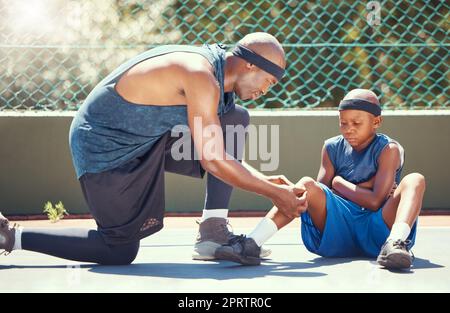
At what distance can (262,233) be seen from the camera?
4332mm

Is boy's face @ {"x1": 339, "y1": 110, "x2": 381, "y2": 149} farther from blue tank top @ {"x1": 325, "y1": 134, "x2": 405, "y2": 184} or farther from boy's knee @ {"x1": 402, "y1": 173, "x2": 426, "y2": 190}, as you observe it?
boy's knee @ {"x1": 402, "y1": 173, "x2": 426, "y2": 190}

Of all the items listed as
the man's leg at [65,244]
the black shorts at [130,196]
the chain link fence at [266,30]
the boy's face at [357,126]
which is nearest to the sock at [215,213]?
the black shorts at [130,196]

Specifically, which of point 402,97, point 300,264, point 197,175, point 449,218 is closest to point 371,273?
point 300,264

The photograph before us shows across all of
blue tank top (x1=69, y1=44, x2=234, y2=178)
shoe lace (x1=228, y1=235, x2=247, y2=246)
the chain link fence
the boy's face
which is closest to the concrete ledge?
the chain link fence

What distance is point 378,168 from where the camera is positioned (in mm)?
4438

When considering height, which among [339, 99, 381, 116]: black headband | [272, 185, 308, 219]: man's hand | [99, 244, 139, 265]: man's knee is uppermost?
[339, 99, 381, 116]: black headband

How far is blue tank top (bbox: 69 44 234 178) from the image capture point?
4164 mm

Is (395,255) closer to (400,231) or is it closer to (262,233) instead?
(400,231)

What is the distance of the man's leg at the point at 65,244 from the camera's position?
13.9 feet

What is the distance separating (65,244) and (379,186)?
62.3 inches

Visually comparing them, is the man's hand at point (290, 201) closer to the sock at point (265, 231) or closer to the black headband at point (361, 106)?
the sock at point (265, 231)

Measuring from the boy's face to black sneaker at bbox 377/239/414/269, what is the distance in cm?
69

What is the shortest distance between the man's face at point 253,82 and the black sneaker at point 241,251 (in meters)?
0.72

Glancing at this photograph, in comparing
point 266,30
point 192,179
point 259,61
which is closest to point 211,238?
point 259,61
